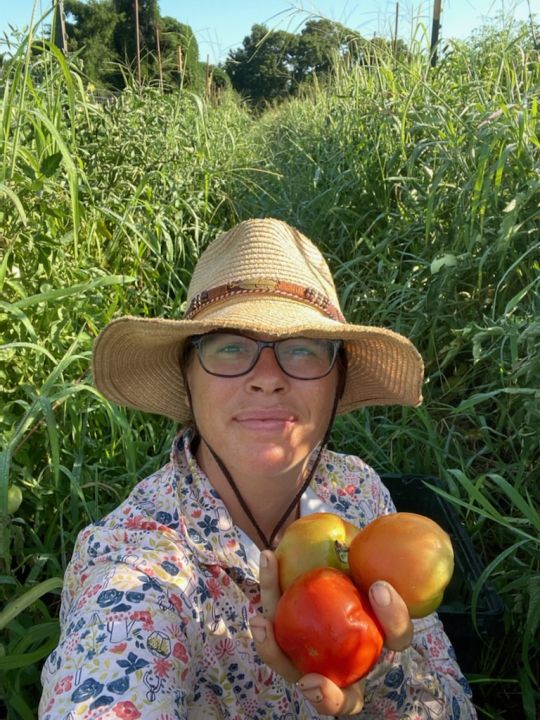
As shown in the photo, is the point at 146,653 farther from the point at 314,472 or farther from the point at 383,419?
the point at 383,419

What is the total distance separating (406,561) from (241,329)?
Result: 46 cm

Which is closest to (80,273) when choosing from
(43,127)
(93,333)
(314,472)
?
(93,333)

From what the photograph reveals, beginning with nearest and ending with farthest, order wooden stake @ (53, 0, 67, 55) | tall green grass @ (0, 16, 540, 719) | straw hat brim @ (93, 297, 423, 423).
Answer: straw hat brim @ (93, 297, 423, 423), tall green grass @ (0, 16, 540, 719), wooden stake @ (53, 0, 67, 55)

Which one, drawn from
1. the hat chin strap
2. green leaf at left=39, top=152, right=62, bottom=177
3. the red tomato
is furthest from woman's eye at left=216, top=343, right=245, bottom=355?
green leaf at left=39, top=152, right=62, bottom=177

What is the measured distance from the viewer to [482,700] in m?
1.72

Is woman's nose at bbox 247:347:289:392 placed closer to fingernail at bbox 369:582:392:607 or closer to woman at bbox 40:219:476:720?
woman at bbox 40:219:476:720

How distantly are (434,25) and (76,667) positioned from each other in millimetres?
3712

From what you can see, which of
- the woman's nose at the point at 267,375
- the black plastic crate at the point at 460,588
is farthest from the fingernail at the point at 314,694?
the black plastic crate at the point at 460,588

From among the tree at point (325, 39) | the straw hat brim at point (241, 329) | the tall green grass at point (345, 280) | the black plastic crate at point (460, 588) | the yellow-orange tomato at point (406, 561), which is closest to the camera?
the yellow-orange tomato at point (406, 561)

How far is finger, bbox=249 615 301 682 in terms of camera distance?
0.97m

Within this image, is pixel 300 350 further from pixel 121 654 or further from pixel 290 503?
pixel 121 654

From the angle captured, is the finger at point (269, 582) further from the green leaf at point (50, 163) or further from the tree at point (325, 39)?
the tree at point (325, 39)

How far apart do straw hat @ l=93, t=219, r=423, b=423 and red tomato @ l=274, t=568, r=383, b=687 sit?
0.42 m

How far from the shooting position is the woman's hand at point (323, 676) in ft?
3.04
